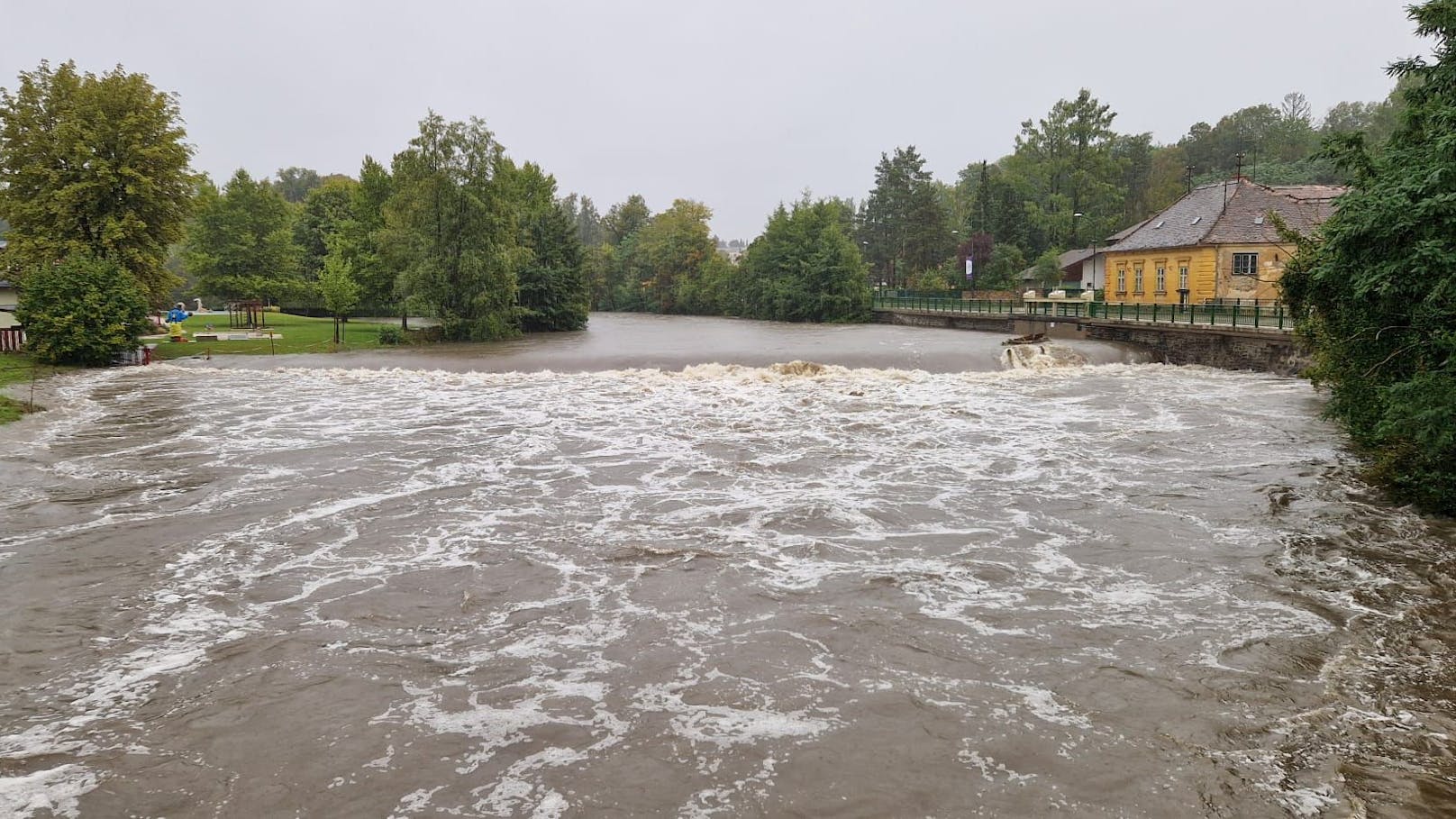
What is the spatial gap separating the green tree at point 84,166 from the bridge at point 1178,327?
3985cm

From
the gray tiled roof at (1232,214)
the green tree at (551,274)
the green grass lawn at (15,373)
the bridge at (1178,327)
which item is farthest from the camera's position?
the green tree at (551,274)

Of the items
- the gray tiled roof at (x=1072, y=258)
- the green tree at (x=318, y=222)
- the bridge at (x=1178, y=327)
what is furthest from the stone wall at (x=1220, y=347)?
the green tree at (x=318, y=222)

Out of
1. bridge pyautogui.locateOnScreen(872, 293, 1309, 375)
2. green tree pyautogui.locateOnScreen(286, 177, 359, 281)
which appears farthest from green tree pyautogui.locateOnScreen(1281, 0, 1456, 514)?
green tree pyautogui.locateOnScreen(286, 177, 359, 281)

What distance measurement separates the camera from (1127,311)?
37.2 meters

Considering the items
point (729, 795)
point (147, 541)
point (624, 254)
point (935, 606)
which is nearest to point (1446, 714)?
point (935, 606)

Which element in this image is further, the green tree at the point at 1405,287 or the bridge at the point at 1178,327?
the bridge at the point at 1178,327

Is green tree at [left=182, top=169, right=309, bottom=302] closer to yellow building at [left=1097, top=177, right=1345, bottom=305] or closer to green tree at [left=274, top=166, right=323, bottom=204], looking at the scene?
yellow building at [left=1097, top=177, right=1345, bottom=305]

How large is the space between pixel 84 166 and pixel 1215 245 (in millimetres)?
A: 51877

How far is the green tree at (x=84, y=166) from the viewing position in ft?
108

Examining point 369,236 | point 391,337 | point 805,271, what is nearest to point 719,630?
point 391,337

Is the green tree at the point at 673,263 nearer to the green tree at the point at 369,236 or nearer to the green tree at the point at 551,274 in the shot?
the green tree at the point at 551,274

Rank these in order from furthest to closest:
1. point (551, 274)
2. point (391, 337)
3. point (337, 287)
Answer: point (551, 274)
point (391, 337)
point (337, 287)

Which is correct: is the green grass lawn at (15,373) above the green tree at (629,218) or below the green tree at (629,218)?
below

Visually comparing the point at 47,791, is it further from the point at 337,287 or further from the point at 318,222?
the point at 318,222
